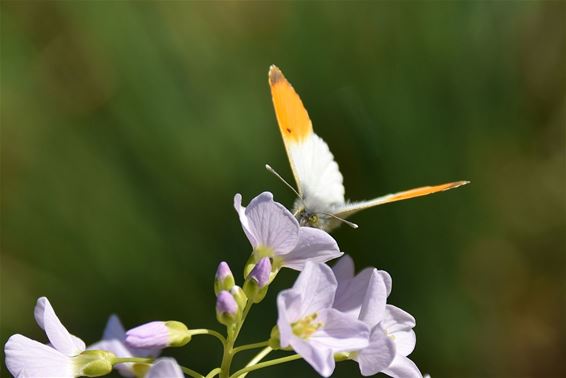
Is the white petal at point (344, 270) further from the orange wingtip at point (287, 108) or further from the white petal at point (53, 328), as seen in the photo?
the white petal at point (53, 328)

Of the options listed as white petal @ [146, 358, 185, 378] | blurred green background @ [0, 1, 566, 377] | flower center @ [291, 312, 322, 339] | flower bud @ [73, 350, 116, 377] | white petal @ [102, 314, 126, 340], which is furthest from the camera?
blurred green background @ [0, 1, 566, 377]

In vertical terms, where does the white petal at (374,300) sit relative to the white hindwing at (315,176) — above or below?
below

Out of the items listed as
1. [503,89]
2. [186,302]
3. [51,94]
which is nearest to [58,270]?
[186,302]

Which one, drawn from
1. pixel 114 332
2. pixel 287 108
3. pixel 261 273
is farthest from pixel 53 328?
pixel 287 108

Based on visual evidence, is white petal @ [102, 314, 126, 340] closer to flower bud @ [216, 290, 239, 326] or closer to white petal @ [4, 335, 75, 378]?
white petal @ [4, 335, 75, 378]

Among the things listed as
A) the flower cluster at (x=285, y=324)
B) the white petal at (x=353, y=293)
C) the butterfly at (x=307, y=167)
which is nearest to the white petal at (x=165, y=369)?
the flower cluster at (x=285, y=324)

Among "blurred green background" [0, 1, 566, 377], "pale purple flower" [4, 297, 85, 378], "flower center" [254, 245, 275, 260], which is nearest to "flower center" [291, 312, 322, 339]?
"flower center" [254, 245, 275, 260]
